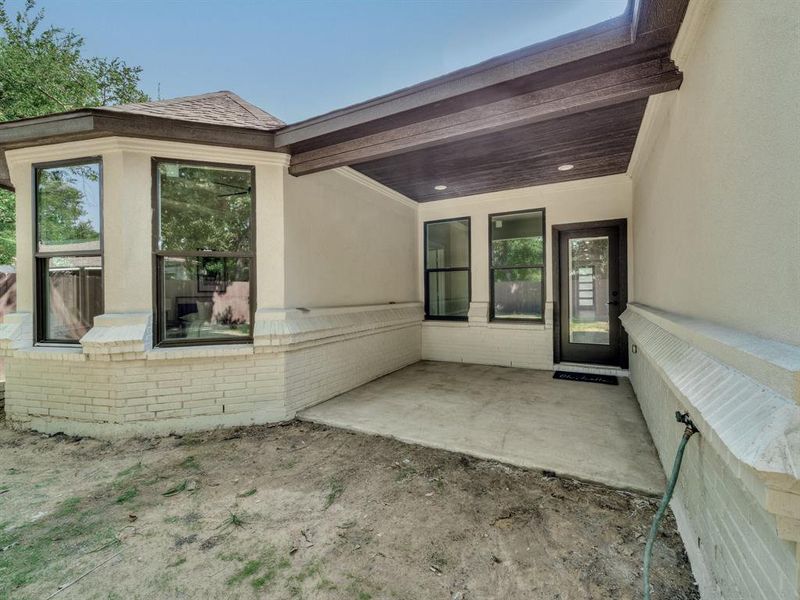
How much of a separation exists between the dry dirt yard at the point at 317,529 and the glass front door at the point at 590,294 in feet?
11.0

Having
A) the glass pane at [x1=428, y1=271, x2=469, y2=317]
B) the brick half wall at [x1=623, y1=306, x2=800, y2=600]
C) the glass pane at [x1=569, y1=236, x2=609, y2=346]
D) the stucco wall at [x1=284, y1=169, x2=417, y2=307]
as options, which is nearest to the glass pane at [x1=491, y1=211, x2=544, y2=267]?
the glass pane at [x1=569, y1=236, x2=609, y2=346]

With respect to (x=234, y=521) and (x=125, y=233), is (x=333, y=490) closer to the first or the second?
(x=234, y=521)

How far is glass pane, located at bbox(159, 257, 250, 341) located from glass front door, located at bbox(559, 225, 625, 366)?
454 centimetres

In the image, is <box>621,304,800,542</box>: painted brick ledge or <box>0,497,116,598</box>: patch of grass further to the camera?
<box>0,497,116,598</box>: patch of grass

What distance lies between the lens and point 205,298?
3387 mm

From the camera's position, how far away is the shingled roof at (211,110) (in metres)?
3.10

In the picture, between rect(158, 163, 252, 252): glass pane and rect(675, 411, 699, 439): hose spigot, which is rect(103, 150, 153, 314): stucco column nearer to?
rect(158, 163, 252, 252): glass pane

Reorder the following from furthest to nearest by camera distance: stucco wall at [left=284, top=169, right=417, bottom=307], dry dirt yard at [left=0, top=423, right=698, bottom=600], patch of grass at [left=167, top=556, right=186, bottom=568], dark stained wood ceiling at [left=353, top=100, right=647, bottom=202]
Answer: stucco wall at [left=284, top=169, right=417, bottom=307]
dark stained wood ceiling at [left=353, top=100, right=647, bottom=202]
patch of grass at [left=167, top=556, right=186, bottom=568]
dry dirt yard at [left=0, top=423, right=698, bottom=600]

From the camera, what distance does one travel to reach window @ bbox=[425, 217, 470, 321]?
5995 millimetres

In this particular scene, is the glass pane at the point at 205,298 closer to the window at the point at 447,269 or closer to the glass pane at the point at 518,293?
the window at the point at 447,269

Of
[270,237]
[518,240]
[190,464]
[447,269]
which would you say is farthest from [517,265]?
[190,464]

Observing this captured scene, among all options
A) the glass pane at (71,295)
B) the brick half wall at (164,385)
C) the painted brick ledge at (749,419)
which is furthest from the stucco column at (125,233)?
the painted brick ledge at (749,419)

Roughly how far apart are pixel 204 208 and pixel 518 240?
14.9 feet

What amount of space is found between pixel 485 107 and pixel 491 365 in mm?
4021
